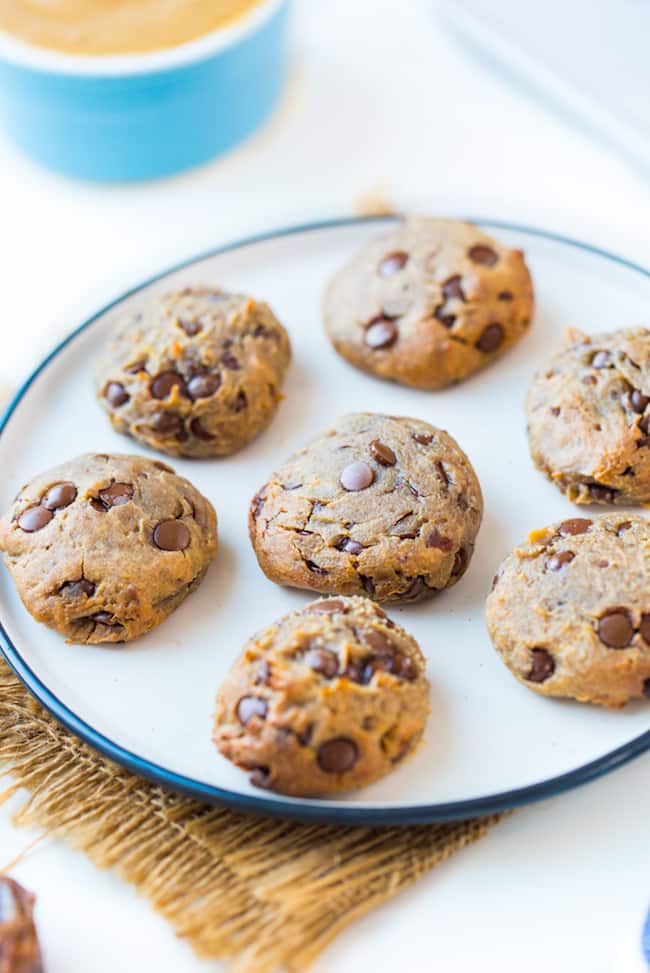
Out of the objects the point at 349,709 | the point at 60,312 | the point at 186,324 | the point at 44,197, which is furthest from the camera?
the point at 44,197

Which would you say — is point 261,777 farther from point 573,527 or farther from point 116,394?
point 116,394

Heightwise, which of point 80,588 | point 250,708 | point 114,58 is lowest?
point 250,708

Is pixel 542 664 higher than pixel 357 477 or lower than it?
lower

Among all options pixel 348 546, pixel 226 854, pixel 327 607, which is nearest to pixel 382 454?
pixel 348 546

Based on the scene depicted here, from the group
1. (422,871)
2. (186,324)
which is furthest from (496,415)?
(422,871)

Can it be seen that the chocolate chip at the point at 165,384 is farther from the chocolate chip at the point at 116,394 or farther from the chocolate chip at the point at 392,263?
the chocolate chip at the point at 392,263

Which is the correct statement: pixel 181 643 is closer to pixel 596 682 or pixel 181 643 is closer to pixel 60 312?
pixel 596 682

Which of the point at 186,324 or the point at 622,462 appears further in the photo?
the point at 186,324
